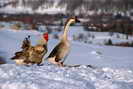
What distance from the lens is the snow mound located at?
575 cm

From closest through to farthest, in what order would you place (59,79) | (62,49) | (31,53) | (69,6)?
(59,79)
(62,49)
(31,53)
(69,6)

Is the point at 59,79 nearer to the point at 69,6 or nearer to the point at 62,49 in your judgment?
the point at 62,49

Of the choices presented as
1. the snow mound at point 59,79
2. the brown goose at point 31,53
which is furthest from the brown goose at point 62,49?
the snow mound at point 59,79

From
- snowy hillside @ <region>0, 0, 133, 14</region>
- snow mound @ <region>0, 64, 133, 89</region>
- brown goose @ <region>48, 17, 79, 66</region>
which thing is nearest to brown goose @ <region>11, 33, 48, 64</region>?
brown goose @ <region>48, 17, 79, 66</region>

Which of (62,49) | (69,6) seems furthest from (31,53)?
(69,6)

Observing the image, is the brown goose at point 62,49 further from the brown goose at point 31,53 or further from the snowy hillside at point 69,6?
the snowy hillside at point 69,6

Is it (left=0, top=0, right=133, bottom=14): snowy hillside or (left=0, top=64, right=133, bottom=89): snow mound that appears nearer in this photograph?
(left=0, top=64, right=133, bottom=89): snow mound

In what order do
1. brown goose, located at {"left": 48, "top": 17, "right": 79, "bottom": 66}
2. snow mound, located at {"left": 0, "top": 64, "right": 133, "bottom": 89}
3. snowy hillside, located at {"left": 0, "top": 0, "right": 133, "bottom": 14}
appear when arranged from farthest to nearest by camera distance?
snowy hillside, located at {"left": 0, "top": 0, "right": 133, "bottom": 14} < brown goose, located at {"left": 48, "top": 17, "right": 79, "bottom": 66} < snow mound, located at {"left": 0, "top": 64, "right": 133, "bottom": 89}

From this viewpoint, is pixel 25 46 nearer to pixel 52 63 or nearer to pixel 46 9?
pixel 52 63

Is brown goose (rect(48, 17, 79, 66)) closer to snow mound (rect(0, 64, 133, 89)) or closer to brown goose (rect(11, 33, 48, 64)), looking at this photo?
brown goose (rect(11, 33, 48, 64))

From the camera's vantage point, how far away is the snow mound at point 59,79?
5.75 m

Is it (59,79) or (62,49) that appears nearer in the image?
(59,79)

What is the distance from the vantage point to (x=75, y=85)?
19.6 ft

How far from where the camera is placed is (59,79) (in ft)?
21.3
